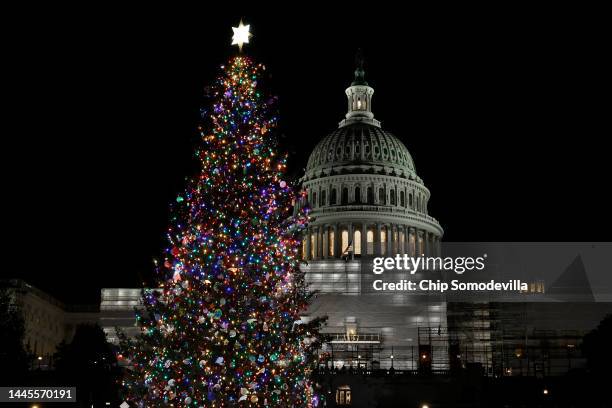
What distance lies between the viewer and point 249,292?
22.0m

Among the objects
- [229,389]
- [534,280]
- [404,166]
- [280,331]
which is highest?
[404,166]

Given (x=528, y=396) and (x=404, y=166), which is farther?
(x=404, y=166)

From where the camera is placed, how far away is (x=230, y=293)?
21859 mm

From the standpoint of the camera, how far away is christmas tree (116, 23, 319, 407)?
21.6 metres

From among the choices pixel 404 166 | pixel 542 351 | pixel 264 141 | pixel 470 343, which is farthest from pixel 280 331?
pixel 404 166

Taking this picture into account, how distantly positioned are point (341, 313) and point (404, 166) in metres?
41.0

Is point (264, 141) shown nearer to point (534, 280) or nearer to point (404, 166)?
point (534, 280)

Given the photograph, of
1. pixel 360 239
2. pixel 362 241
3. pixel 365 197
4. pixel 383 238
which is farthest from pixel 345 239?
pixel 365 197

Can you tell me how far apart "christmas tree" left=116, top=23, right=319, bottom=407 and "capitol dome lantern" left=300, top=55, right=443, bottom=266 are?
74.8 metres

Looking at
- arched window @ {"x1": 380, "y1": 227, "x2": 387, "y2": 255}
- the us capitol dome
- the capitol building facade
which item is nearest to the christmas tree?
the capitol building facade

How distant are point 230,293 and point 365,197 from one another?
90.1 metres

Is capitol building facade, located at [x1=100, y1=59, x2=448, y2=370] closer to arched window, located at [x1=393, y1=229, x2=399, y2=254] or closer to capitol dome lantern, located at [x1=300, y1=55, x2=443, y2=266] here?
arched window, located at [x1=393, y1=229, x2=399, y2=254]

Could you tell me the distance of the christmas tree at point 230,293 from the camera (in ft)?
70.8

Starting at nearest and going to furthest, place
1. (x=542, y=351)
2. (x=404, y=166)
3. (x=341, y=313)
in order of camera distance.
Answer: (x=542, y=351)
(x=341, y=313)
(x=404, y=166)
